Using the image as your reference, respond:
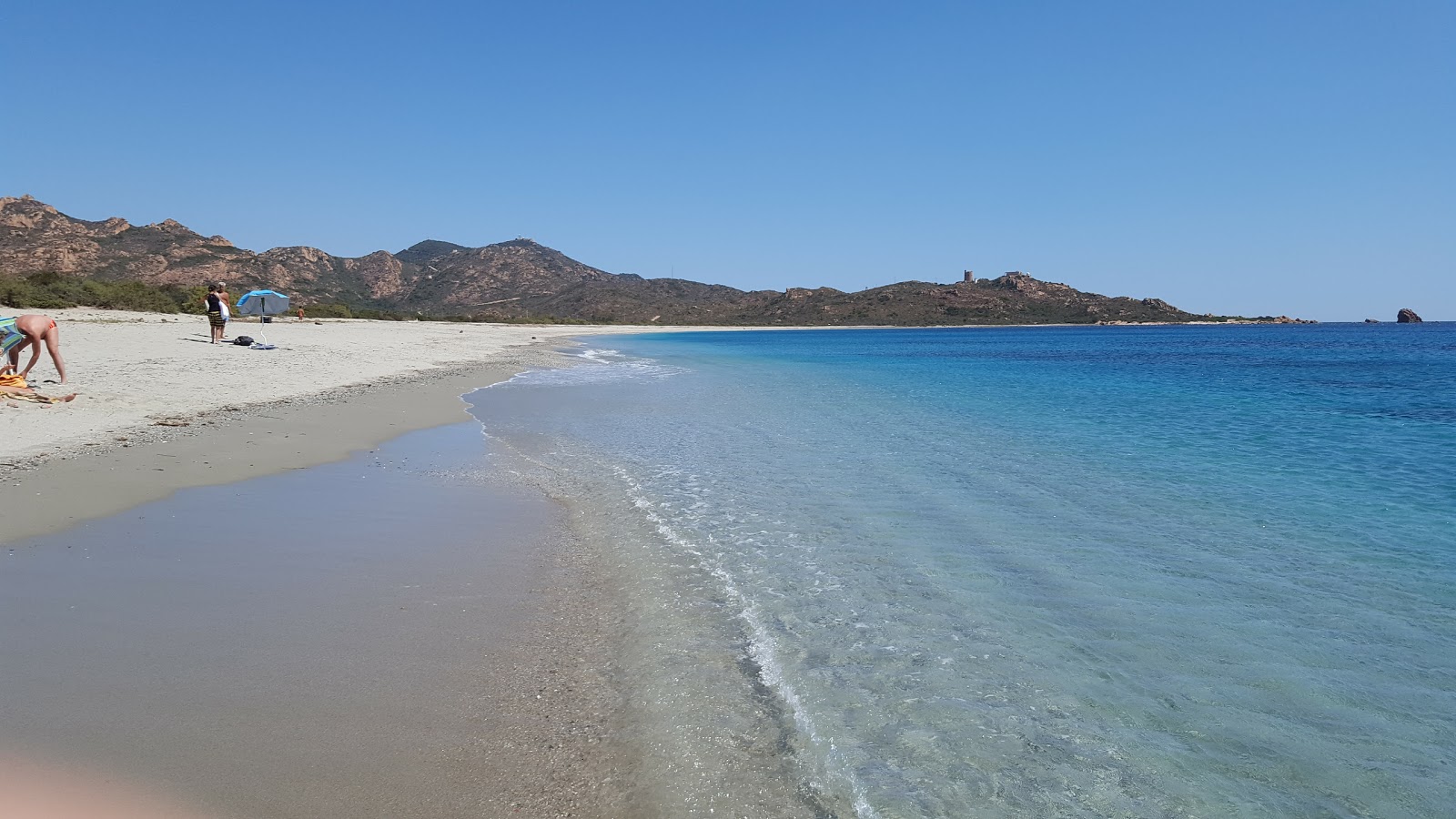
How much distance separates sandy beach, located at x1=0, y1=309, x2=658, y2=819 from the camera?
9.58 ft

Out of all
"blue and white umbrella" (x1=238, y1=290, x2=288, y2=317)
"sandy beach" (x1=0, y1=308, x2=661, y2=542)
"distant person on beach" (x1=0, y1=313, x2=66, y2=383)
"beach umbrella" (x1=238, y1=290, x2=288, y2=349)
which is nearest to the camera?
"sandy beach" (x1=0, y1=308, x2=661, y2=542)

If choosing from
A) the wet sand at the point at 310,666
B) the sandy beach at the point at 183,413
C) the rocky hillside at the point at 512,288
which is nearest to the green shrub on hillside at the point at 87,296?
the sandy beach at the point at 183,413

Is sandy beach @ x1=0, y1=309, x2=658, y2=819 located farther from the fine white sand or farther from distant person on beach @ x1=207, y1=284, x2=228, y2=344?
distant person on beach @ x1=207, y1=284, x2=228, y2=344

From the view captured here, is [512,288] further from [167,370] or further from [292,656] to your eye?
[292,656]

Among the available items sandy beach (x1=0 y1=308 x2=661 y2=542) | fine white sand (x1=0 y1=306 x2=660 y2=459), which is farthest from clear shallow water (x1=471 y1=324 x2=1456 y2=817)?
fine white sand (x1=0 y1=306 x2=660 y2=459)

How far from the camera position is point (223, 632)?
4270mm

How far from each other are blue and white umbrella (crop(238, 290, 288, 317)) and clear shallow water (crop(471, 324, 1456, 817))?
2478 cm

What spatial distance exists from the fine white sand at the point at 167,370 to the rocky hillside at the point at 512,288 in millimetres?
55940

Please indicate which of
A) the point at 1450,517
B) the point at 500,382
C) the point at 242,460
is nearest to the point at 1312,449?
the point at 1450,517

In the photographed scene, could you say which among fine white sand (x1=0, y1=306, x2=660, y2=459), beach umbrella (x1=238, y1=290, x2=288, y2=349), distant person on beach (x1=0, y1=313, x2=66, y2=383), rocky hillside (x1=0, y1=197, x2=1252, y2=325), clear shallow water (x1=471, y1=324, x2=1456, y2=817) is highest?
rocky hillside (x1=0, y1=197, x2=1252, y2=325)

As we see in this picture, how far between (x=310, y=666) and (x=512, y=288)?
5876 inches

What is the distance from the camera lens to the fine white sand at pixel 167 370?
10.2m

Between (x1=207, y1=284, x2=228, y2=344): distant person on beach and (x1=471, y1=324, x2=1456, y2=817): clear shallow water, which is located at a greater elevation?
(x1=207, y1=284, x2=228, y2=344): distant person on beach

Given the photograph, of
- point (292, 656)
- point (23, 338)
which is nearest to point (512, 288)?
point (23, 338)
